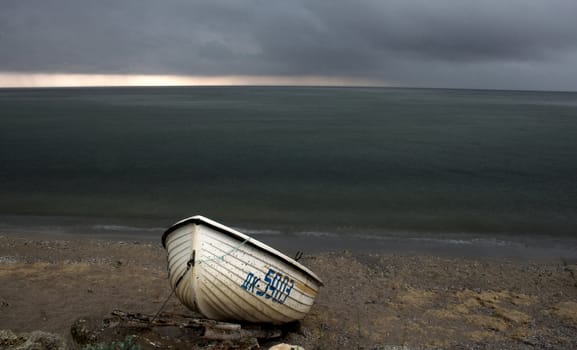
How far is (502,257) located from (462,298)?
16.8 ft

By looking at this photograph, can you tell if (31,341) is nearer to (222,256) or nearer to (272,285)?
(222,256)

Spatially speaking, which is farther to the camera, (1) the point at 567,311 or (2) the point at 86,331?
(1) the point at 567,311

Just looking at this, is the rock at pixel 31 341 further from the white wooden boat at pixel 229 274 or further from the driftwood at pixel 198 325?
the white wooden boat at pixel 229 274

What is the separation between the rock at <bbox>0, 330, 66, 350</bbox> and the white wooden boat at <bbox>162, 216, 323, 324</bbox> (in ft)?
6.94

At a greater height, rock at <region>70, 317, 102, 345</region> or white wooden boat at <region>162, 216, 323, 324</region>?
white wooden boat at <region>162, 216, 323, 324</region>

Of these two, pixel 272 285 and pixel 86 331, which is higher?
pixel 272 285

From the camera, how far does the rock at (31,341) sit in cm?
755

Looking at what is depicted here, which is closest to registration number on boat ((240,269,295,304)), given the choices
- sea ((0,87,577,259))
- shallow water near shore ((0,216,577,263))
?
shallow water near shore ((0,216,577,263))

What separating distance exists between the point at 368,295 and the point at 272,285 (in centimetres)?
443

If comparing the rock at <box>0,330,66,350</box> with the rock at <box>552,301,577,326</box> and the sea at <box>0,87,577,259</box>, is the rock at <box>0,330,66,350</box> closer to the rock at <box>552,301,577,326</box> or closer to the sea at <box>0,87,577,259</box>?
the sea at <box>0,87,577,259</box>

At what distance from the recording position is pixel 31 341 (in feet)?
25.3

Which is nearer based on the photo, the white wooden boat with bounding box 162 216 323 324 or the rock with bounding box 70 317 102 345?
the white wooden boat with bounding box 162 216 323 324

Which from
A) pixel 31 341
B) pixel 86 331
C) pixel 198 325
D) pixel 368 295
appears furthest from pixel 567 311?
pixel 31 341

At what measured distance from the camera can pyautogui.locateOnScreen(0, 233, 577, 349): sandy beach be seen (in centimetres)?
923
